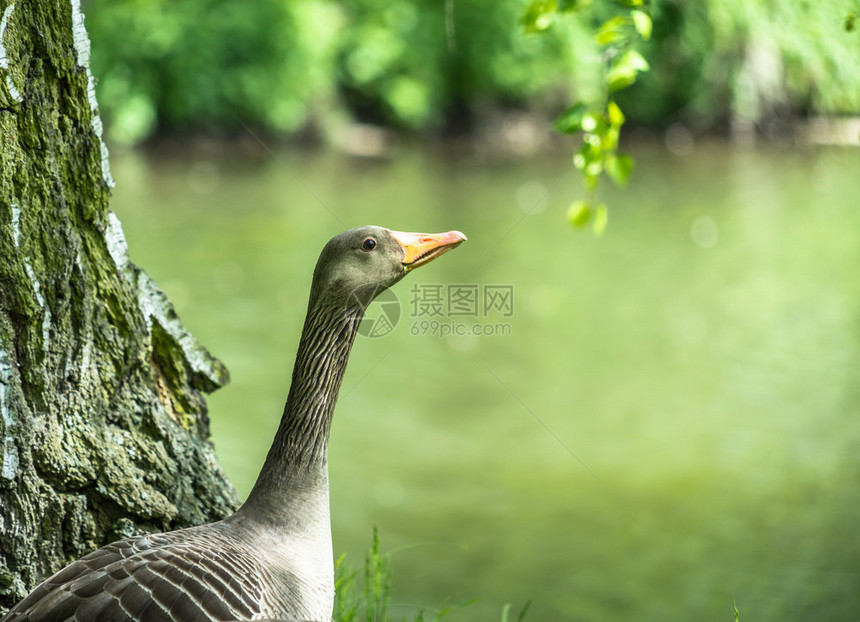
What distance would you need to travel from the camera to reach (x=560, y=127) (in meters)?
3.60

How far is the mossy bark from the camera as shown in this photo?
99.0 inches

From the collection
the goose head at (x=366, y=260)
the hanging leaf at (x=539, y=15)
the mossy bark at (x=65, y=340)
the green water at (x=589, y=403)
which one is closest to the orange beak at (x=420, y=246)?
the goose head at (x=366, y=260)

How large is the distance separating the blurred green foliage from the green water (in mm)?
8803

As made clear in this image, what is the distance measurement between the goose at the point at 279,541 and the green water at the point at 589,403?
5.21 ft

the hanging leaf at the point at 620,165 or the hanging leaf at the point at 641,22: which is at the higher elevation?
the hanging leaf at the point at 641,22

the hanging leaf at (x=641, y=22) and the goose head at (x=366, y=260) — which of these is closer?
the goose head at (x=366, y=260)

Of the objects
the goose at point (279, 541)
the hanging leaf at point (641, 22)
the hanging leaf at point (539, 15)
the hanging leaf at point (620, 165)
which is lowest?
the goose at point (279, 541)

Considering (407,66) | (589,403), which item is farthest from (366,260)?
(407,66)

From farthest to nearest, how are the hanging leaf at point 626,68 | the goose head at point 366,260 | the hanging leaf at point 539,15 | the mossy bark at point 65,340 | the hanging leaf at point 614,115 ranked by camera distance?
1. the hanging leaf at point 539,15
2. the hanging leaf at point 614,115
3. the hanging leaf at point 626,68
4. the goose head at point 366,260
5. the mossy bark at point 65,340

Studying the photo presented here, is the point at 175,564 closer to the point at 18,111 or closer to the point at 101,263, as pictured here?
the point at 101,263

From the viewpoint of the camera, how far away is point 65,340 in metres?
2.68

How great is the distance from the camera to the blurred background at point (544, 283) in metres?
6.25

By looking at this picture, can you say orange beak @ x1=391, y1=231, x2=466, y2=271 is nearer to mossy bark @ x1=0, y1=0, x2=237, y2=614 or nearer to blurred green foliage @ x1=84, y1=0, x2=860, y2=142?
mossy bark @ x1=0, y1=0, x2=237, y2=614

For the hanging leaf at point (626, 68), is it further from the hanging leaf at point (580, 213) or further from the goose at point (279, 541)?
the goose at point (279, 541)
